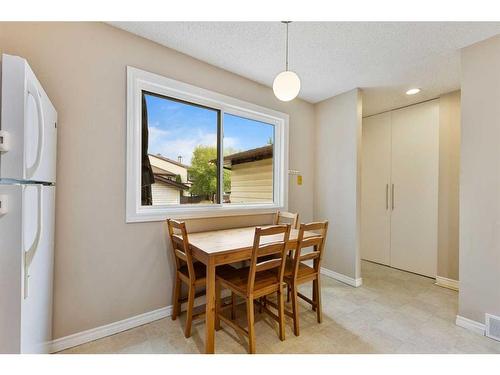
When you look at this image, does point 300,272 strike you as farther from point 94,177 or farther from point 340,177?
point 94,177

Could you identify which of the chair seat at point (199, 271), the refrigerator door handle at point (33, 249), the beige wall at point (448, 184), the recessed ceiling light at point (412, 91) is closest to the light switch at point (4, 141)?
the refrigerator door handle at point (33, 249)

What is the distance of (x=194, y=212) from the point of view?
7.36 ft

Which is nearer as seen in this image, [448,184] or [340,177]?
[448,184]

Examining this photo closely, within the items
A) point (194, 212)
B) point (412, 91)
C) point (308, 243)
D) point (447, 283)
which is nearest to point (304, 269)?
point (308, 243)

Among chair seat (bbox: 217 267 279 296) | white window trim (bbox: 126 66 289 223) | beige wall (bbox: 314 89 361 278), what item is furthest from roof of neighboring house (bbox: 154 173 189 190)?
beige wall (bbox: 314 89 361 278)

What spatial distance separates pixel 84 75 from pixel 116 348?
6.68 feet

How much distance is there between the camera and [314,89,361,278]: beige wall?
2867 millimetres

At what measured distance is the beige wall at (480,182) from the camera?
1812mm

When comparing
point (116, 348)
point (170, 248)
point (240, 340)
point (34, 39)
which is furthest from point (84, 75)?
point (240, 340)

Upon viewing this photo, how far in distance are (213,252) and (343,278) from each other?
7.08 ft

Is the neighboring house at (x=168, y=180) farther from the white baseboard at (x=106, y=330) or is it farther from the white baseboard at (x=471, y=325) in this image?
the white baseboard at (x=471, y=325)

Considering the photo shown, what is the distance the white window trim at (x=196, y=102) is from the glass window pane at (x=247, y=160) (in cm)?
8
